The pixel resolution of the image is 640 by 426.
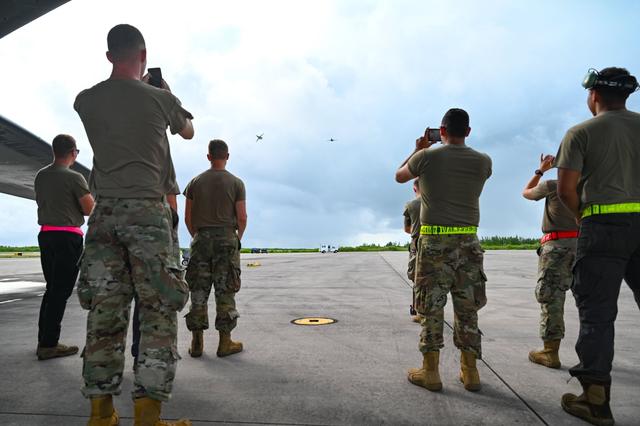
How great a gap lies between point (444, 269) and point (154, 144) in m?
2.29

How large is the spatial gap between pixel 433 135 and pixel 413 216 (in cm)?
251

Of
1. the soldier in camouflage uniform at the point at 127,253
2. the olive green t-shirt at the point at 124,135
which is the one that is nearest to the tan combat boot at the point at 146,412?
the soldier in camouflage uniform at the point at 127,253

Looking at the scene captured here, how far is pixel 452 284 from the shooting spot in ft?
10.8

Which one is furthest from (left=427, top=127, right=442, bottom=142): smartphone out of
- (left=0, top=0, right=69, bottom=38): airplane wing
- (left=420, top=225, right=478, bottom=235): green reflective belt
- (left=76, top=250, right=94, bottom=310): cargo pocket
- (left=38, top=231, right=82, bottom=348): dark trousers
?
(left=0, top=0, right=69, bottom=38): airplane wing

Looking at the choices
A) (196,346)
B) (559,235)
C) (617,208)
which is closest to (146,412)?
(196,346)

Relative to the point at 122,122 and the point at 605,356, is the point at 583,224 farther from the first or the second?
the point at 122,122

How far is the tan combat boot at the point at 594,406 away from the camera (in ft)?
8.35

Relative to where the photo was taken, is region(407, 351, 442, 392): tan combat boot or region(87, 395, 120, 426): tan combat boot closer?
region(87, 395, 120, 426): tan combat boot

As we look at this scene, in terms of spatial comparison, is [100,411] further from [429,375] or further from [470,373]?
[470,373]

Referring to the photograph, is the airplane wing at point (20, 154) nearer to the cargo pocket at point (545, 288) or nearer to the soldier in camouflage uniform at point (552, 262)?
the soldier in camouflage uniform at point (552, 262)

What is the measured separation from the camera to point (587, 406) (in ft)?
8.61

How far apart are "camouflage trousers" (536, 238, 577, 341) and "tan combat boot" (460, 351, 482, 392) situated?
3.60 ft

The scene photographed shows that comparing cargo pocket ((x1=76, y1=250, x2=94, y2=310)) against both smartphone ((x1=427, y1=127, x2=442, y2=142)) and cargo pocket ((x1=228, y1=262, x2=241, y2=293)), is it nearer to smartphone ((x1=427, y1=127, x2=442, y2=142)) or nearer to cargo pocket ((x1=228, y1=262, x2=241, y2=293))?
cargo pocket ((x1=228, y1=262, x2=241, y2=293))

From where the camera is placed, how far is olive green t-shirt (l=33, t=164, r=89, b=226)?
4168 millimetres
